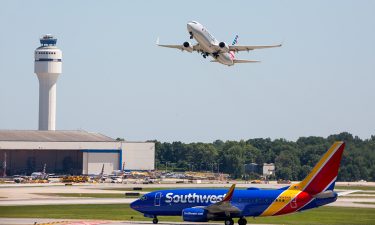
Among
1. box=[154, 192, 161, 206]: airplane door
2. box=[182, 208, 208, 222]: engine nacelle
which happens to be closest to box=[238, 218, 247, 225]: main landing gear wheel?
box=[182, 208, 208, 222]: engine nacelle

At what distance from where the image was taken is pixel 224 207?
8094cm

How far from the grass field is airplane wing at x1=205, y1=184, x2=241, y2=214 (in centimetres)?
809

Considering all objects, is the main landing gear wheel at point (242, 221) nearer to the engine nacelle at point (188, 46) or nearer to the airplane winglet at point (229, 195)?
the airplane winglet at point (229, 195)

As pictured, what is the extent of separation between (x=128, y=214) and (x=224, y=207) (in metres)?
19.0

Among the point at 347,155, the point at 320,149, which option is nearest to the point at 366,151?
the point at 347,155

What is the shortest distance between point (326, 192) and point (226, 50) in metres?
36.2

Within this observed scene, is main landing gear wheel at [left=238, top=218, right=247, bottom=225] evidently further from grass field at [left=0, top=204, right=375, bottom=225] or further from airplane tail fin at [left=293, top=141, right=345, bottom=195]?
A: grass field at [left=0, top=204, right=375, bottom=225]

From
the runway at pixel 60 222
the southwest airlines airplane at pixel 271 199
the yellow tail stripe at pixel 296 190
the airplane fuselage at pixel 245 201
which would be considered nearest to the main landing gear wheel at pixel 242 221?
the southwest airlines airplane at pixel 271 199

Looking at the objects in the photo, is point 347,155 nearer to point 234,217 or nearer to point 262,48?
point 262,48

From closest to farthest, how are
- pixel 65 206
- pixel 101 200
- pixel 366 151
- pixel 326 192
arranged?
pixel 326 192 → pixel 65 206 → pixel 101 200 → pixel 366 151

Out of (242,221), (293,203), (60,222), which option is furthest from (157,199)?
(293,203)

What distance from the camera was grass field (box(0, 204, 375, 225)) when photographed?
90562 millimetres

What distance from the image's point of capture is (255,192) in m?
82.2

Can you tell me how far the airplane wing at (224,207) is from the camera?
80312 millimetres
